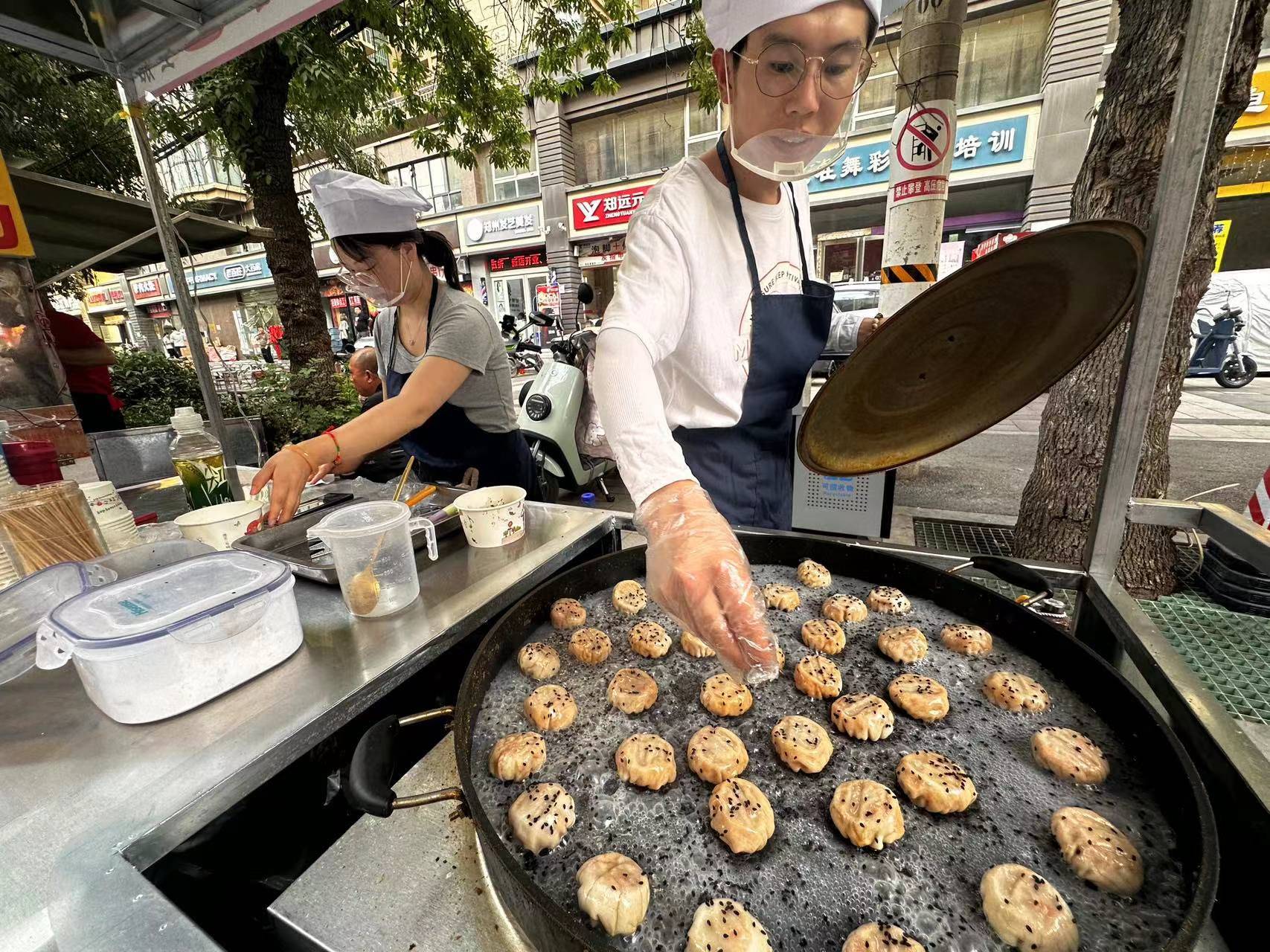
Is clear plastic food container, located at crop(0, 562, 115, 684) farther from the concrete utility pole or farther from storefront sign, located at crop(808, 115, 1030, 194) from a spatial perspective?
storefront sign, located at crop(808, 115, 1030, 194)

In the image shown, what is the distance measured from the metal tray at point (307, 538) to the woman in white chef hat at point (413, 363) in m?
0.06

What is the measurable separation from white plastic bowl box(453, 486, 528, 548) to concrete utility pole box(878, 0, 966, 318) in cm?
330

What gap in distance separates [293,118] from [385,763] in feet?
28.8

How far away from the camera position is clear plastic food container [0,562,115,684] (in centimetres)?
101

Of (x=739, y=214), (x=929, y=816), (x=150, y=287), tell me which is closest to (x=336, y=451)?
(x=739, y=214)

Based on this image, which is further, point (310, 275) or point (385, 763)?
point (310, 275)

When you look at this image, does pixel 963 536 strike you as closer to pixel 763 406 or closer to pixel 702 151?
pixel 763 406

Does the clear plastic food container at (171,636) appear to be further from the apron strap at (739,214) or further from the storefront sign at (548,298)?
the storefront sign at (548,298)

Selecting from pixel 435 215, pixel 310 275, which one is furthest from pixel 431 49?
pixel 435 215

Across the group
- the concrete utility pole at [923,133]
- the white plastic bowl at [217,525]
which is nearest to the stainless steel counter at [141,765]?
the white plastic bowl at [217,525]

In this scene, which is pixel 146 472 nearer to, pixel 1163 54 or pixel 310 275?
pixel 310 275

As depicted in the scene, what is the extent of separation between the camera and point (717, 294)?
4.91ft

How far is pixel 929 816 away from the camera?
0.90m

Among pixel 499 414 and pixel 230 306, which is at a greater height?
pixel 230 306
